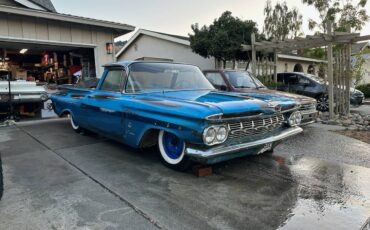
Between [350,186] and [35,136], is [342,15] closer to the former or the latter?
[350,186]

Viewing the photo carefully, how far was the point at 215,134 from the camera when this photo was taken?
10.6 feet

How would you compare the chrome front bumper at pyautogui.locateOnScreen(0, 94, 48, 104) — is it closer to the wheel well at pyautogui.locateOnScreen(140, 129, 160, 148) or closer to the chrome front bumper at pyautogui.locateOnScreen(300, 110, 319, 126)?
the wheel well at pyautogui.locateOnScreen(140, 129, 160, 148)

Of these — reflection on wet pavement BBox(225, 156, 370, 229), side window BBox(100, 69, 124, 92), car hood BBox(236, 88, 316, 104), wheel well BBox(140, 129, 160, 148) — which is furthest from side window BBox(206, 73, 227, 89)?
wheel well BBox(140, 129, 160, 148)

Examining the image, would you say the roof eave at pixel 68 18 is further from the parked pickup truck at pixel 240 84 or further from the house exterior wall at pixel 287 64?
the house exterior wall at pixel 287 64

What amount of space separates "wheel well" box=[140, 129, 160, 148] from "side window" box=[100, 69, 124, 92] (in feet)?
3.23

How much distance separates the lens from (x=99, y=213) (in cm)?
278

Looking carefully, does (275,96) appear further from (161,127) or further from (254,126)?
(161,127)

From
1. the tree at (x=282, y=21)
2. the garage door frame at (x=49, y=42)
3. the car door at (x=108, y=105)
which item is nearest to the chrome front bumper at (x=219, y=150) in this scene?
the car door at (x=108, y=105)

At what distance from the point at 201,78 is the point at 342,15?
15142mm

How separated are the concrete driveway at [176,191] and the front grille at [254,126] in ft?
2.05

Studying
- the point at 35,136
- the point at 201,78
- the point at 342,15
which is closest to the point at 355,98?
the point at 342,15

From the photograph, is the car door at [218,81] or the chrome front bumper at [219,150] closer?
the chrome front bumper at [219,150]

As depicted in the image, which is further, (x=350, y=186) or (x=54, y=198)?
(x=350, y=186)

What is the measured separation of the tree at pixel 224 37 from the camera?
12.7m
